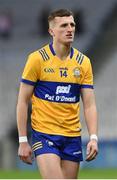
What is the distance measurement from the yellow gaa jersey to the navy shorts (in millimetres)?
51

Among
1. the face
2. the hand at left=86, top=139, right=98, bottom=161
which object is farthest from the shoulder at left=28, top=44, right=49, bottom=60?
the hand at left=86, top=139, right=98, bottom=161

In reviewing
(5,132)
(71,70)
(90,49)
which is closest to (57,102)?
(71,70)

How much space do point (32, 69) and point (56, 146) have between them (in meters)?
0.76

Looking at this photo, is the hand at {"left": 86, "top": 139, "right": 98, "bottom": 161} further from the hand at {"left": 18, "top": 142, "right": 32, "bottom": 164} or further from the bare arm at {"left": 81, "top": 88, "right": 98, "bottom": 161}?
the hand at {"left": 18, "top": 142, "right": 32, "bottom": 164}

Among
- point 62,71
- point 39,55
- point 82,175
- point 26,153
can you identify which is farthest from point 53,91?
point 82,175

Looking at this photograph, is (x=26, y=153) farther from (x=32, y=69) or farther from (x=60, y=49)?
(x=60, y=49)

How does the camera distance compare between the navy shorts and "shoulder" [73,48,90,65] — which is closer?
the navy shorts

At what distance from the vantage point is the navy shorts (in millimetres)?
8102

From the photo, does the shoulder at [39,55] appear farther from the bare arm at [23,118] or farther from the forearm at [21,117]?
the forearm at [21,117]

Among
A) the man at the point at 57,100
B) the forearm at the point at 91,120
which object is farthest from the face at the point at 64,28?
the forearm at the point at 91,120

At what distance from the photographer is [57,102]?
26.8 feet

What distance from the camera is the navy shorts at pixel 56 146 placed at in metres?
8.10

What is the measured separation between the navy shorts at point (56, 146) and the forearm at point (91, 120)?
0.20 meters

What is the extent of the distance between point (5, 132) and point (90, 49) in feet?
12.5
